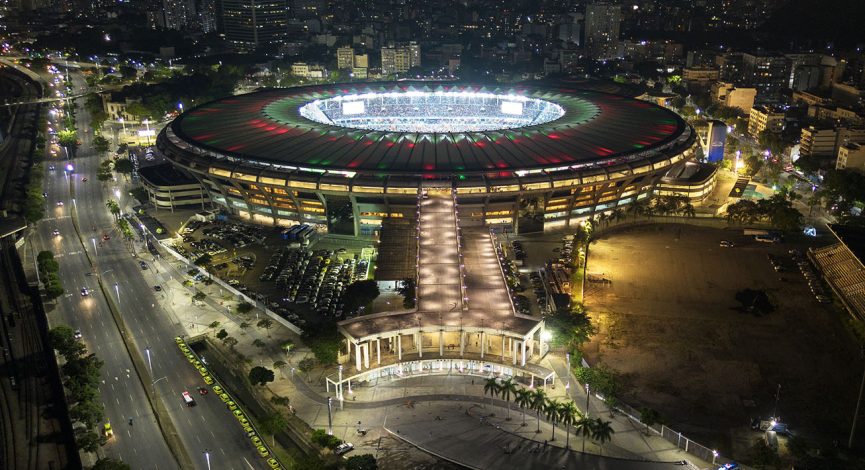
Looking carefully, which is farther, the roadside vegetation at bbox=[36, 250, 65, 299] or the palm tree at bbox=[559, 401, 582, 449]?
the roadside vegetation at bbox=[36, 250, 65, 299]

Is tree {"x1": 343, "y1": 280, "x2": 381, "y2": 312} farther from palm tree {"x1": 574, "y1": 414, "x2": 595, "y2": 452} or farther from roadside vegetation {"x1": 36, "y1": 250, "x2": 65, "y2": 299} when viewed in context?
roadside vegetation {"x1": 36, "y1": 250, "x2": 65, "y2": 299}

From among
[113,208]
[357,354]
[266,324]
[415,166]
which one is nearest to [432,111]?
[415,166]

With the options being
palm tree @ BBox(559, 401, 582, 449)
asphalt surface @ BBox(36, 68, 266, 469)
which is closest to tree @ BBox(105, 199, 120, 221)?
asphalt surface @ BBox(36, 68, 266, 469)

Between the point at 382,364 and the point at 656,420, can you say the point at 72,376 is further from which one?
the point at 656,420

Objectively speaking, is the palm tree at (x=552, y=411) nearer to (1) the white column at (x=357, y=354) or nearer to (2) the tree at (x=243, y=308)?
(1) the white column at (x=357, y=354)

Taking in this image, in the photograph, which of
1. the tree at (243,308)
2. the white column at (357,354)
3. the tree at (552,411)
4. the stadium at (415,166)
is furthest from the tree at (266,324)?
the tree at (552,411)

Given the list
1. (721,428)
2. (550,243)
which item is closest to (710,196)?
(550,243)
